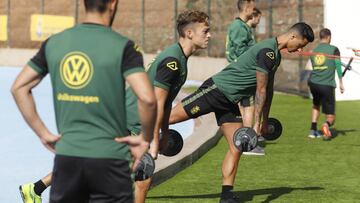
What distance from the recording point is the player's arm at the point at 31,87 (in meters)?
4.45

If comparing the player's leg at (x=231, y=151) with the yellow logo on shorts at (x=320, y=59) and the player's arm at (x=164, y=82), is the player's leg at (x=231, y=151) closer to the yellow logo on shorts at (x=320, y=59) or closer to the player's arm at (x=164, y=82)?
the player's arm at (x=164, y=82)

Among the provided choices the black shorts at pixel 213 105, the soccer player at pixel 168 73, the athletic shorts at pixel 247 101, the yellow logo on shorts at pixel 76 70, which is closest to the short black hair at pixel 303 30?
the athletic shorts at pixel 247 101

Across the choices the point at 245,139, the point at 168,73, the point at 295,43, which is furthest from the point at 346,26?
the point at 168,73

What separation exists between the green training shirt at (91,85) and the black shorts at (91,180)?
0.13 ft

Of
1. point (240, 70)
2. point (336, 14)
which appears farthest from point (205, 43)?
point (336, 14)

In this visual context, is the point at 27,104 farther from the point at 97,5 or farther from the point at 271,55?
the point at 271,55

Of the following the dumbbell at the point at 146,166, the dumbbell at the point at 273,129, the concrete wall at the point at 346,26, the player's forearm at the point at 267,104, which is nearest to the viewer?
the dumbbell at the point at 146,166

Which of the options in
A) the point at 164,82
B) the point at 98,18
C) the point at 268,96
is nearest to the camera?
the point at 98,18

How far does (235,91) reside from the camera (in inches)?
327

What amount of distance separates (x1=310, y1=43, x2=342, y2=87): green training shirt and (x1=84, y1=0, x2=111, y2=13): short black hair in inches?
367

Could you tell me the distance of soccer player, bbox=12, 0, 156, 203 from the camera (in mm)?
4262

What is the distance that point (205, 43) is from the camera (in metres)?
7.02

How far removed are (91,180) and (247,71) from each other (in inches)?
169

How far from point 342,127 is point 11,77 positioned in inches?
681
